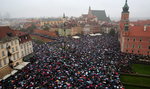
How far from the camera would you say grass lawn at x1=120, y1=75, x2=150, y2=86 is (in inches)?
1284

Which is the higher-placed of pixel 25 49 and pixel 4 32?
pixel 4 32

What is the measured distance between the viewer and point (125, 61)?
43.6 metres

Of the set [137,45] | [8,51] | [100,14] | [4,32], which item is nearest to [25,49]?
[4,32]

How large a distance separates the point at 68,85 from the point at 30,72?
1182 cm

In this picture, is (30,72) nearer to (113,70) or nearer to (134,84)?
(113,70)

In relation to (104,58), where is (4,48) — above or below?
above

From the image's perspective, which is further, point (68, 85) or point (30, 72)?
point (30, 72)

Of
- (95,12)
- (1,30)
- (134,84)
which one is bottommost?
(134,84)

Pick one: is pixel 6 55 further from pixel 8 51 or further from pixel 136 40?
pixel 136 40

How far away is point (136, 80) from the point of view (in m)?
34.1

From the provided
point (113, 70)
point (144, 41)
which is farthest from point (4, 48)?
point (144, 41)

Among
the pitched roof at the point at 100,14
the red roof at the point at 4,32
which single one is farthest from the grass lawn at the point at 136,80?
the pitched roof at the point at 100,14

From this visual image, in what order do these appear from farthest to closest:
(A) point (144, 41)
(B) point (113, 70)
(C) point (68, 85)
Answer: (A) point (144, 41), (B) point (113, 70), (C) point (68, 85)

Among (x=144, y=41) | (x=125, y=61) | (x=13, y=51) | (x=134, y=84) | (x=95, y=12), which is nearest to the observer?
(x=134, y=84)
